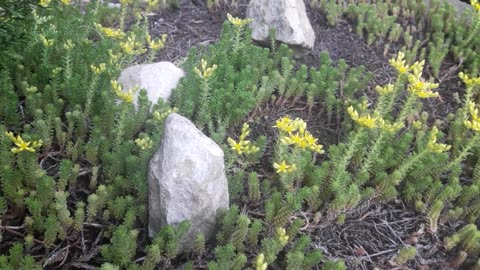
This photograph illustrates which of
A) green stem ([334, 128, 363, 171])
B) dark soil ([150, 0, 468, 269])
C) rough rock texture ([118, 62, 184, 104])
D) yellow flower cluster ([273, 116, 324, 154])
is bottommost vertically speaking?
dark soil ([150, 0, 468, 269])

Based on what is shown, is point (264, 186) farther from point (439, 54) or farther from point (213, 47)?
point (439, 54)

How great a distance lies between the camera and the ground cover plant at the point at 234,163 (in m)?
3.06

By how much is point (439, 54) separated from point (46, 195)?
4.08 metres

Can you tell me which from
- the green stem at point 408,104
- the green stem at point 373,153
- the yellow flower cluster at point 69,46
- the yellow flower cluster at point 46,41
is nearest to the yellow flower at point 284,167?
the green stem at point 373,153

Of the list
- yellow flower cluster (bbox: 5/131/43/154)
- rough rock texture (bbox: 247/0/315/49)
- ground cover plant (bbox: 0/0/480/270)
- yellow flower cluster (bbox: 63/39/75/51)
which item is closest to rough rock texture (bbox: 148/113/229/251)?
ground cover plant (bbox: 0/0/480/270)

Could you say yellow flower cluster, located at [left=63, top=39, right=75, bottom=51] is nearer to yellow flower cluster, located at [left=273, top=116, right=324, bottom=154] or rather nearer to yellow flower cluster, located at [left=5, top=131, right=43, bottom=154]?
yellow flower cluster, located at [left=5, top=131, right=43, bottom=154]

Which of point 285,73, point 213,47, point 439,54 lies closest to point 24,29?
point 213,47

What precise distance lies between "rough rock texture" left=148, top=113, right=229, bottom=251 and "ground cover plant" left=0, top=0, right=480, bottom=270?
117 millimetres

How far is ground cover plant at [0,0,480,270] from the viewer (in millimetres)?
3059

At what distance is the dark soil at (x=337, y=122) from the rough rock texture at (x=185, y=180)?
75 centimetres

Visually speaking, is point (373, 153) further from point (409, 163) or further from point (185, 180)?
point (185, 180)

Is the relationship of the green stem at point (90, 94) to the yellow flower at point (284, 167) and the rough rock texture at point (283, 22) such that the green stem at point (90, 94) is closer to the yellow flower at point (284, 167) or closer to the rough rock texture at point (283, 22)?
the yellow flower at point (284, 167)

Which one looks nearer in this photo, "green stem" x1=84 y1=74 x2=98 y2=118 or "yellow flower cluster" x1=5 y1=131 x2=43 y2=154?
"yellow flower cluster" x1=5 y1=131 x2=43 y2=154

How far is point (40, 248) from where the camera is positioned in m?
3.05
